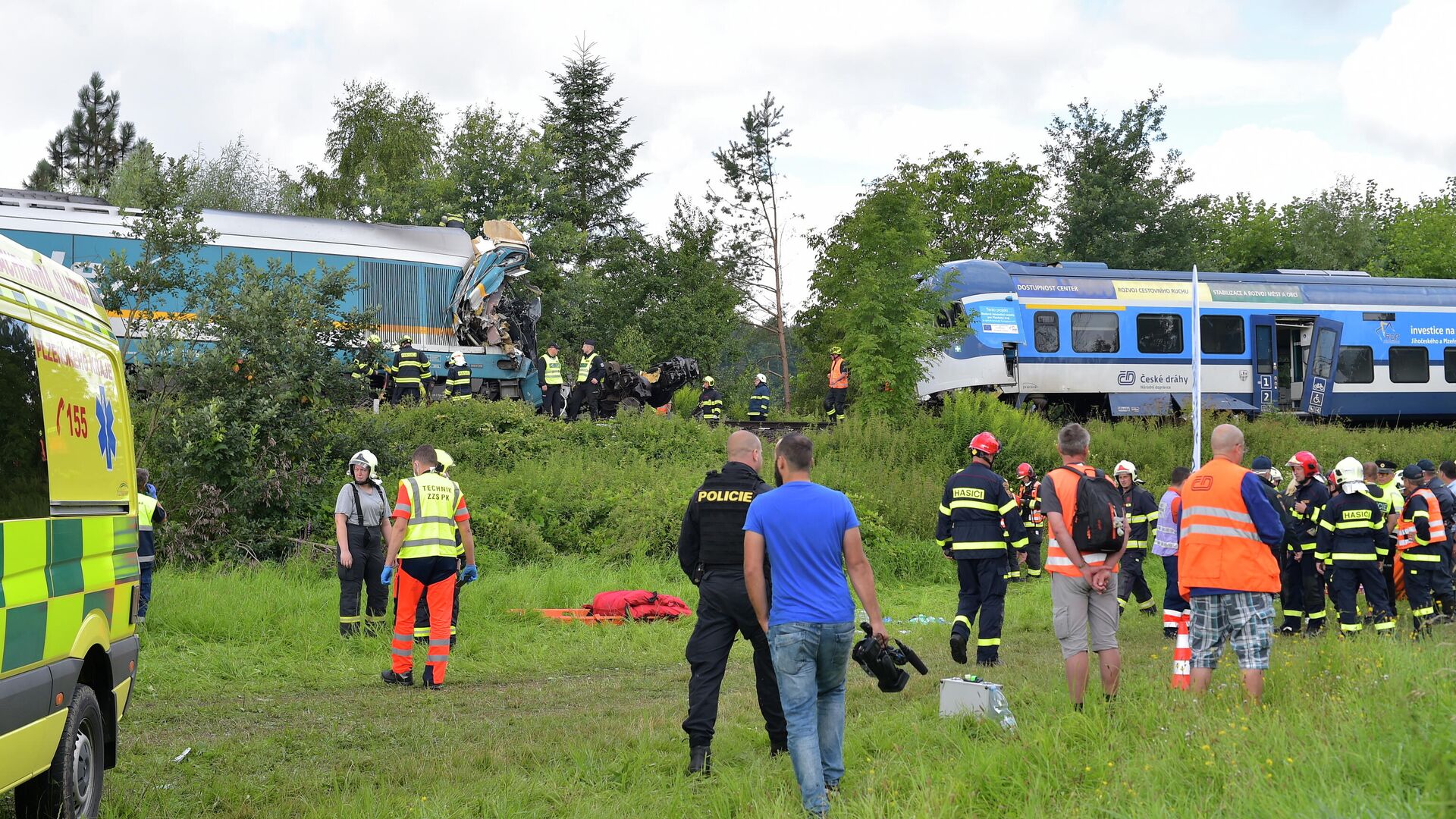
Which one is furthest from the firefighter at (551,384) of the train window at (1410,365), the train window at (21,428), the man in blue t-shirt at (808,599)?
the train window at (1410,365)

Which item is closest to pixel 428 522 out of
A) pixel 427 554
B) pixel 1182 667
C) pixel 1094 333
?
pixel 427 554

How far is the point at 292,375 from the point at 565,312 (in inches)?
805

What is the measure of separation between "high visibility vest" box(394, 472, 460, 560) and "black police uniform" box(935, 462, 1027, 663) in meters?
4.03

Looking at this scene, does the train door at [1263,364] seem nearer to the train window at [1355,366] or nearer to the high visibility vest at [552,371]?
the train window at [1355,366]

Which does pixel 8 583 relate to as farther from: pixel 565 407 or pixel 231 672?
pixel 565 407

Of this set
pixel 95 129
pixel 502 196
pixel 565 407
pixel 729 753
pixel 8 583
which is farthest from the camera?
pixel 95 129

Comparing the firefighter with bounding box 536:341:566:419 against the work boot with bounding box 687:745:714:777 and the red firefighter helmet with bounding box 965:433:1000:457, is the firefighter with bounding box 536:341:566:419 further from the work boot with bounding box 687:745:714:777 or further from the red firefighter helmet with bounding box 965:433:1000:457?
the work boot with bounding box 687:745:714:777

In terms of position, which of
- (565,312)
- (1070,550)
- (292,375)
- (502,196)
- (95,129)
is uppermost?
(95,129)

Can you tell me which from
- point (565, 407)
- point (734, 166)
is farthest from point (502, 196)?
point (565, 407)

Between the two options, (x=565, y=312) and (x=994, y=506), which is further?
(x=565, y=312)

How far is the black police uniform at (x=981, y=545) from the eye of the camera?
9594 millimetres

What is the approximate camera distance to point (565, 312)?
116 feet

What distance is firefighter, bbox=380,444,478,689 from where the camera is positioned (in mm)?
8781

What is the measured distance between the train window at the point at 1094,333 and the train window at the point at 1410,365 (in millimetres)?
7047
